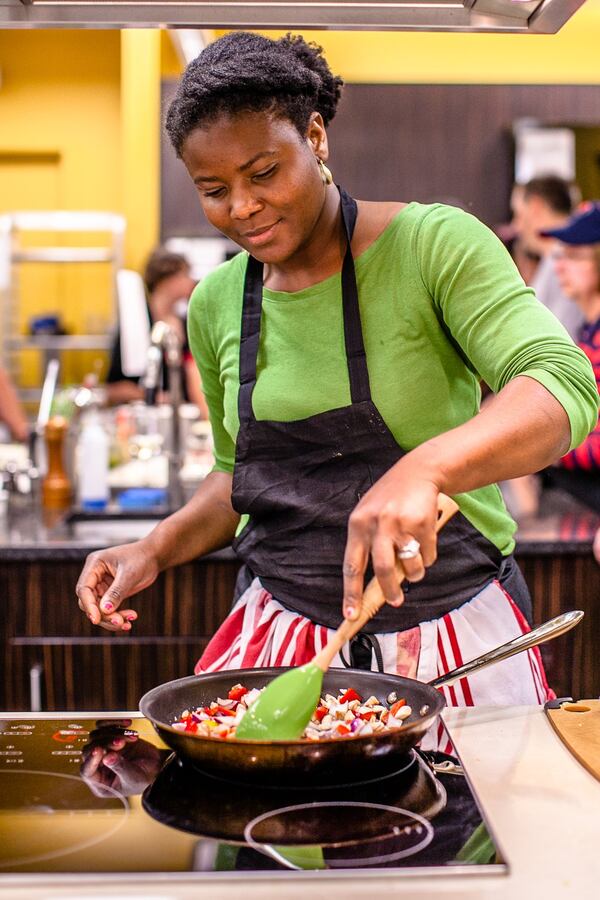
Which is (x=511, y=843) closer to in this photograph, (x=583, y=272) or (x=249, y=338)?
(x=249, y=338)

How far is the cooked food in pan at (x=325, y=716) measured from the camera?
1151mm

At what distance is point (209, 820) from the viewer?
101 centimetres

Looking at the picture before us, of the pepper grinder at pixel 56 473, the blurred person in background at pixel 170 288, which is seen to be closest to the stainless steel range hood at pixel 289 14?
the pepper grinder at pixel 56 473

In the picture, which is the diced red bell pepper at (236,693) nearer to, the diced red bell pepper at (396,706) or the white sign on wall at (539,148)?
the diced red bell pepper at (396,706)

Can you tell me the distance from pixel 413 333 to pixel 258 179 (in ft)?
0.96

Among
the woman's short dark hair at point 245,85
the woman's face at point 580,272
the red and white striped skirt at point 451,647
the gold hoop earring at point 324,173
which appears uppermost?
the woman's short dark hair at point 245,85

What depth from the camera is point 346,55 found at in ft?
24.8

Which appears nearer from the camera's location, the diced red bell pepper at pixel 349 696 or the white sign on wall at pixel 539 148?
the diced red bell pepper at pixel 349 696

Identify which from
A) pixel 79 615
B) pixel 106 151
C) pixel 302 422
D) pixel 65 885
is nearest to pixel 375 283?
pixel 302 422

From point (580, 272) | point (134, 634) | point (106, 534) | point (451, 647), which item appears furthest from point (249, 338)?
point (580, 272)

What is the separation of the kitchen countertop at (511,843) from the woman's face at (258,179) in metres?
0.64

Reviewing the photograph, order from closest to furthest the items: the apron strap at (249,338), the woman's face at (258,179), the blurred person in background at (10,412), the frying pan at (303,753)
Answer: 1. the frying pan at (303,753)
2. the woman's face at (258,179)
3. the apron strap at (249,338)
4. the blurred person in background at (10,412)

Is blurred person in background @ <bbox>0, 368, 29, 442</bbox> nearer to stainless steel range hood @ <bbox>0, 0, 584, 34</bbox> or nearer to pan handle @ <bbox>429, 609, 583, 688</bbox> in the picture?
stainless steel range hood @ <bbox>0, 0, 584, 34</bbox>

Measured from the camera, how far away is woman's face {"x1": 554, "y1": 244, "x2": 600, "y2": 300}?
3.79m
